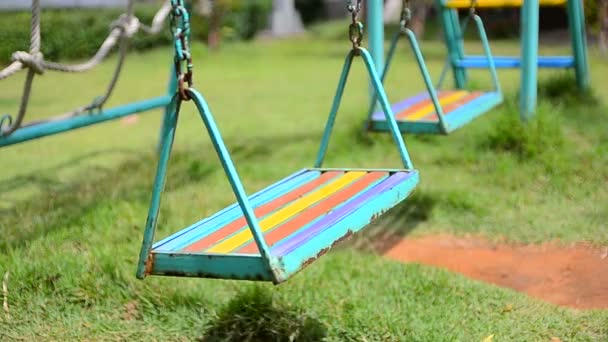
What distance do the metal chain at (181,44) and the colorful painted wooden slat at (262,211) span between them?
0.38m

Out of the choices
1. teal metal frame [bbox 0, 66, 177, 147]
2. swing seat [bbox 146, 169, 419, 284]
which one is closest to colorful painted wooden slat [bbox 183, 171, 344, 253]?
swing seat [bbox 146, 169, 419, 284]

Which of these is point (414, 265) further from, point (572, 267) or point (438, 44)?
point (438, 44)

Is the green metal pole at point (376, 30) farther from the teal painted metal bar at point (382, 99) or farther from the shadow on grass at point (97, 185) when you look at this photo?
the teal painted metal bar at point (382, 99)

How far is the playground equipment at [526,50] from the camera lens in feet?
15.4

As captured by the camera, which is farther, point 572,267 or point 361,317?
point 572,267

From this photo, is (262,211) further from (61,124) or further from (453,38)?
(453,38)

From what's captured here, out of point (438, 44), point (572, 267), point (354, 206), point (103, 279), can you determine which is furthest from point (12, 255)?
point (438, 44)

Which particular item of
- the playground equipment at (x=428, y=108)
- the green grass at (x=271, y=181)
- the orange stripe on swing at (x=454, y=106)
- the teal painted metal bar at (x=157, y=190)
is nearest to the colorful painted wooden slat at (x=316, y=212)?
the teal painted metal bar at (x=157, y=190)

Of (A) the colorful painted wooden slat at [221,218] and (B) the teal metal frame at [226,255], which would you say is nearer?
(B) the teal metal frame at [226,255]

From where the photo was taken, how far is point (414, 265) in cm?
314

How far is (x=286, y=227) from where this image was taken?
7.07 ft

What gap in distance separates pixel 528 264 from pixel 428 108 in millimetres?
940

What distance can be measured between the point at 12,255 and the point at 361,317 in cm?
137

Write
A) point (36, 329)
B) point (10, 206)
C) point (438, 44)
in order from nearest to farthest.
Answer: point (36, 329)
point (10, 206)
point (438, 44)
